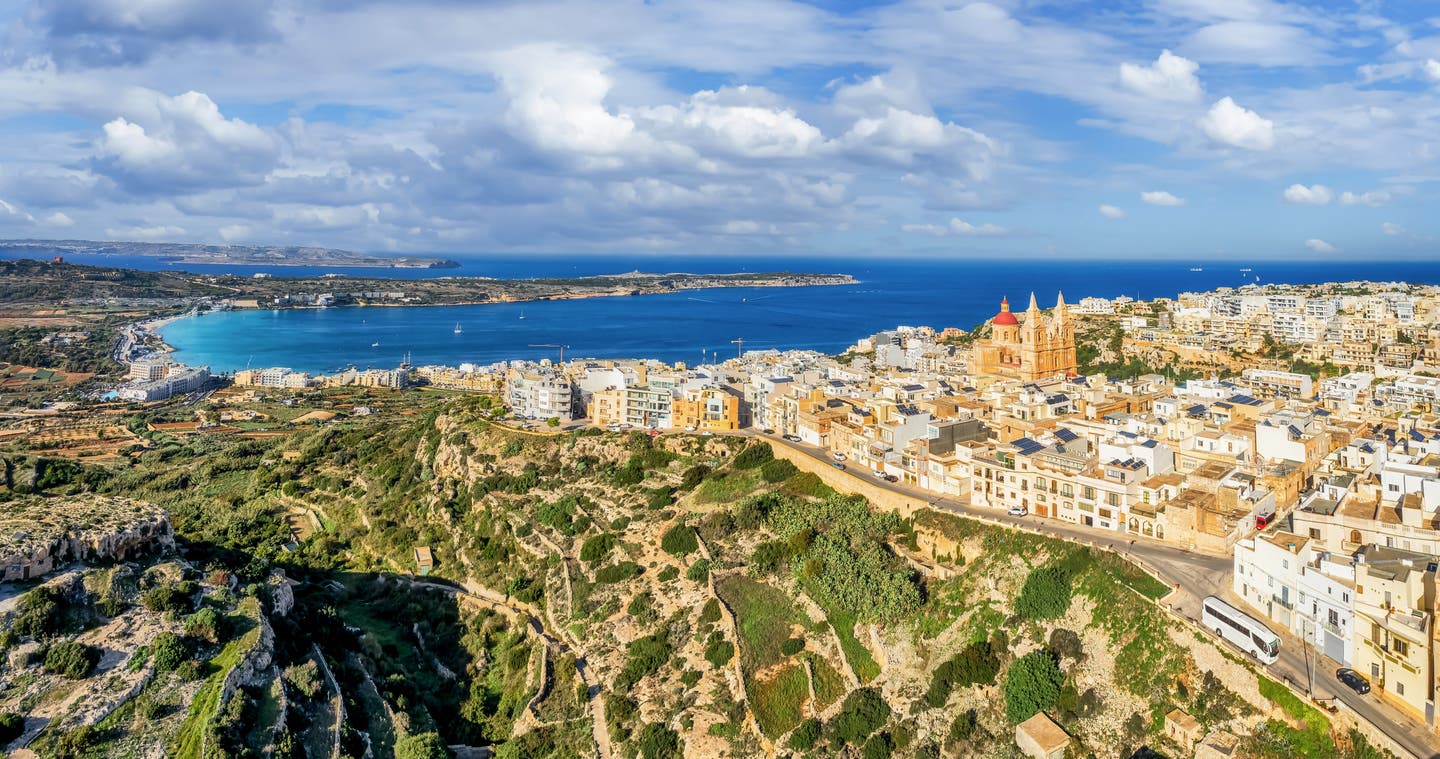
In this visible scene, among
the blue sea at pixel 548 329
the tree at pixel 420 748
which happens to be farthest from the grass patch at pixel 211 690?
the blue sea at pixel 548 329

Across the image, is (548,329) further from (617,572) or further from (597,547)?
(617,572)

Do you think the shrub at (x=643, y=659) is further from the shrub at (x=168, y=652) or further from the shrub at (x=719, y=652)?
the shrub at (x=168, y=652)

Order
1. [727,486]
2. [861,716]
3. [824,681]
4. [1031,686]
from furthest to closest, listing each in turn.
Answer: [727,486]
[824,681]
[861,716]
[1031,686]

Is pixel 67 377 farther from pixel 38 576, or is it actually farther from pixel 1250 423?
pixel 1250 423

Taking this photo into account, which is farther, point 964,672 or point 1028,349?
point 1028,349

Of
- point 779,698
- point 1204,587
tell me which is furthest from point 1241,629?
point 779,698

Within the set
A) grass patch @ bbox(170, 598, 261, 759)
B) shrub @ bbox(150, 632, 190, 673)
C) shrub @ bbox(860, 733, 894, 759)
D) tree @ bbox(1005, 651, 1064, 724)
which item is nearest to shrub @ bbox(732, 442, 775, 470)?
shrub @ bbox(860, 733, 894, 759)

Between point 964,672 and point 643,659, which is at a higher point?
point 964,672
